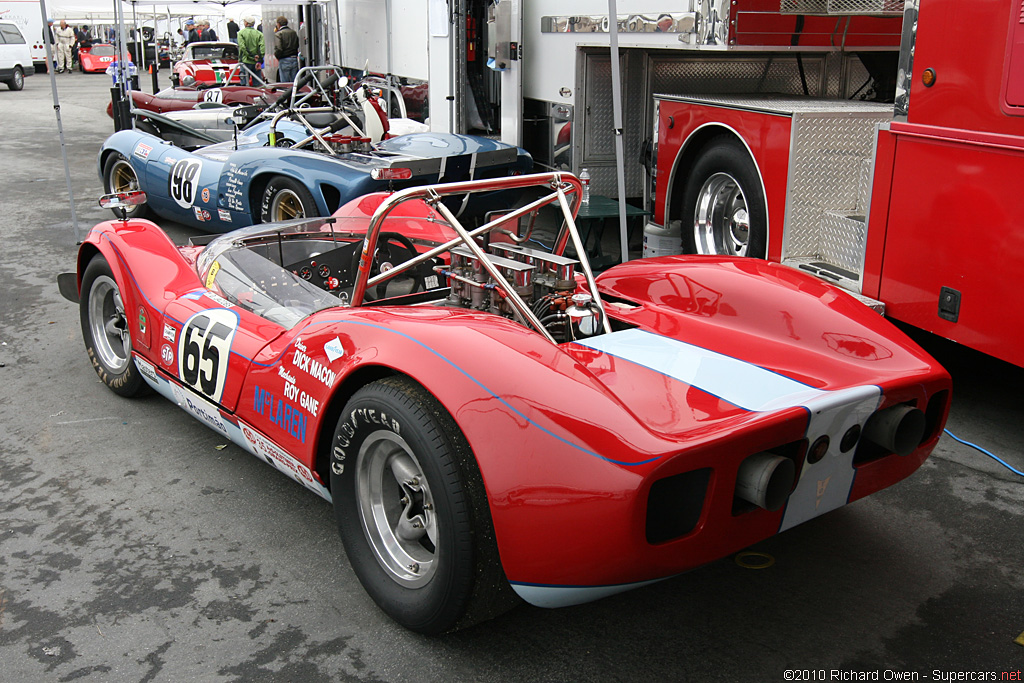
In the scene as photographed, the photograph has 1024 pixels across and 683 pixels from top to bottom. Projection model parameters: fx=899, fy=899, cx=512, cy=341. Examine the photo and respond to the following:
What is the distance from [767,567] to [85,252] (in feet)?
11.0

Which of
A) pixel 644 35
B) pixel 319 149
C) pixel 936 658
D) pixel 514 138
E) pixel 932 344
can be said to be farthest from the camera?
pixel 514 138

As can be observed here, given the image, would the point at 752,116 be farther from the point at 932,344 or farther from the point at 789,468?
the point at 789,468

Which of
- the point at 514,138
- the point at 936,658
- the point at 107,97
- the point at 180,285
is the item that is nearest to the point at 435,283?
the point at 180,285

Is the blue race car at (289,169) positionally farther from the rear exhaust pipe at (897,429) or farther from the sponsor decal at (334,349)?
the rear exhaust pipe at (897,429)

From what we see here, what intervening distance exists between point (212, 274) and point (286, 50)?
14.3m

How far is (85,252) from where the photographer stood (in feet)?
14.0

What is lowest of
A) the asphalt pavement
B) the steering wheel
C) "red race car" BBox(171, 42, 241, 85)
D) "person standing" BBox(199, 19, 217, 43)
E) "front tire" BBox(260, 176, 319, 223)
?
the asphalt pavement

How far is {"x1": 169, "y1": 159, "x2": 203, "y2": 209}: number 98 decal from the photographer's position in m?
7.17

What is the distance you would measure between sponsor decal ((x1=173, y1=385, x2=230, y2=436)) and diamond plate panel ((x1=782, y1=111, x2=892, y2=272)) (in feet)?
11.4

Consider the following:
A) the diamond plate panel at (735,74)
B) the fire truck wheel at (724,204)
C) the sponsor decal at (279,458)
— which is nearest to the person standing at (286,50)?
the diamond plate panel at (735,74)

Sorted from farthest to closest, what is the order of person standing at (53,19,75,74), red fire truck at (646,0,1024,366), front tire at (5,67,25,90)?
person standing at (53,19,75,74) < front tire at (5,67,25,90) < red fire truck at (646,0,1024,366)

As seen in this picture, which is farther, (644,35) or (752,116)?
(644,35)

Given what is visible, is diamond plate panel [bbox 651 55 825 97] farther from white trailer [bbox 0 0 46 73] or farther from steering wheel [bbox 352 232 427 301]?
white trailer [bbox 0 0 46 73]

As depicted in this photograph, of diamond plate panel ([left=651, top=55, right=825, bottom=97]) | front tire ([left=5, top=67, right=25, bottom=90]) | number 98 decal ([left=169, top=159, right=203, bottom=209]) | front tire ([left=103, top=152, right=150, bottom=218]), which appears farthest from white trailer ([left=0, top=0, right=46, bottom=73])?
diamond plate panel ([left=651, top=55, right=825, bottom=97])
